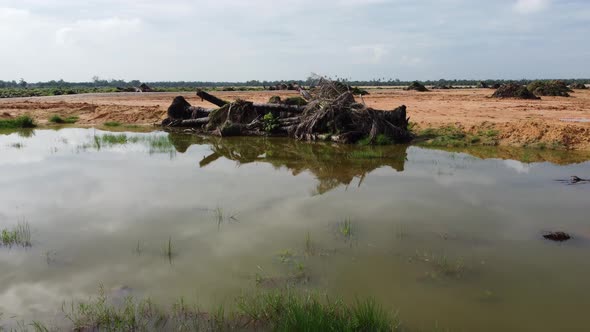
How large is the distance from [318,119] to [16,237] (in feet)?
35.1

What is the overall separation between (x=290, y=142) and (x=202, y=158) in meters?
3.97

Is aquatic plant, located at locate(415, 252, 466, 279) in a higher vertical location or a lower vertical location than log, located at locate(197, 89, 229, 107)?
lower

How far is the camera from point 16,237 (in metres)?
5.66

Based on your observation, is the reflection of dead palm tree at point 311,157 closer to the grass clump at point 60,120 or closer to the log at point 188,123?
the log at point 188,123

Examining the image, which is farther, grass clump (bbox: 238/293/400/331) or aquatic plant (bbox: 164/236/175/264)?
aquatic plant (bbox: 164/236/175/264)

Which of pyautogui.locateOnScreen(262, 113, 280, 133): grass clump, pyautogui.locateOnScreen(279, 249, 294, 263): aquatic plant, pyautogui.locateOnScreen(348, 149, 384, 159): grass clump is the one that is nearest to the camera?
pyautogui.locateOnScreen(279, 249, 294, 263): aquatic plant

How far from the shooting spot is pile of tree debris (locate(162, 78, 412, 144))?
1444 cm

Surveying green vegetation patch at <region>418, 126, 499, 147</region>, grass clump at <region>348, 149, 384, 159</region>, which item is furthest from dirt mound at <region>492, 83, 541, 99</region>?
grass clump at <region>348, 149, 384, 159</region>

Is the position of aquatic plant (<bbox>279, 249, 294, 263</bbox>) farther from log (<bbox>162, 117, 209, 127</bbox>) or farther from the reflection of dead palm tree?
log (<bbox>162, 117, 209, 127</bbox>)

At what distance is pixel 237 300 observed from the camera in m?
4.14

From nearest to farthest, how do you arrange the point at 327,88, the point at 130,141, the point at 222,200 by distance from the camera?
the point at 222,200
the point at 130,141
the point at 327,88

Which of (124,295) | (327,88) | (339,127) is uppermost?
(327,88)

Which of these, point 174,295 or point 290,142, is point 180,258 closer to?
point 174,295

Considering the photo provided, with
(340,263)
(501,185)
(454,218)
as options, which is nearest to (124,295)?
(340,263)
